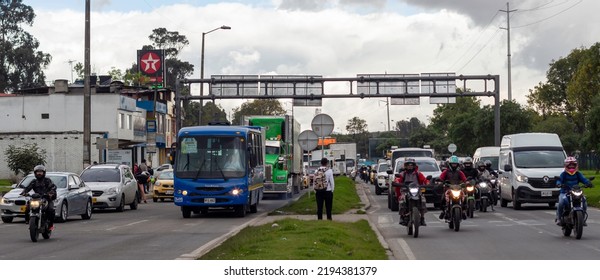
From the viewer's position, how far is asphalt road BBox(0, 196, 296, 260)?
17719 millimetres

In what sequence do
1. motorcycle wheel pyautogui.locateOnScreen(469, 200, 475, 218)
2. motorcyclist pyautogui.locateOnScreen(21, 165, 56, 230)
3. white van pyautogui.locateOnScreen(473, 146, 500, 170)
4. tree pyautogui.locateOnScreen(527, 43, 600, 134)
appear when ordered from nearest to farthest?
motorcyclist pyautogui.locateOnScreen(21, 165, 56, 230) → motorcycle wheel pyautogui.locateOnScreen(469, 200, 475, 218) → white van pyautogui.locateOnScreen(473, 146, 500, 170) → tree pyautogui.locateOnScreen(527, 43, 600, 134)

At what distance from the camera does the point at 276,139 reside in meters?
47.5

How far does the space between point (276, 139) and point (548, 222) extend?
74.4 feet

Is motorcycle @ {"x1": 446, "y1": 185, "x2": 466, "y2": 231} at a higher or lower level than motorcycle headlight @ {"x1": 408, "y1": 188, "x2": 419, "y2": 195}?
lower

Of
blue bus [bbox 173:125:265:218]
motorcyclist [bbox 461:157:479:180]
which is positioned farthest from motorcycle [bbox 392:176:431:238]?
blue bus [bbox 173:125:265:218]

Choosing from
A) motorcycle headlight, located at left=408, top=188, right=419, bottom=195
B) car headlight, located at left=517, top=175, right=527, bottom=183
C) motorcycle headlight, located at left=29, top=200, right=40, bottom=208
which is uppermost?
motorcycle headlight, located at left=408, top=188, right=419, bottom=195

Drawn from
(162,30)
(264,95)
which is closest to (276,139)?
(264,95)

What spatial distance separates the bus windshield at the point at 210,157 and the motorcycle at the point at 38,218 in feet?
32.2

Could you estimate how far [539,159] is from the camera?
34.7 metres

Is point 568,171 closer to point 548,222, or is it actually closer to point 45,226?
point 548,222

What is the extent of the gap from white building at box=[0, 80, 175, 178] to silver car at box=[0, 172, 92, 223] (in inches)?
1453

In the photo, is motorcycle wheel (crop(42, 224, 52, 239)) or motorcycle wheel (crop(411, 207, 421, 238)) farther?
motorcycle wheel (crop(42, 224, 52, 239))

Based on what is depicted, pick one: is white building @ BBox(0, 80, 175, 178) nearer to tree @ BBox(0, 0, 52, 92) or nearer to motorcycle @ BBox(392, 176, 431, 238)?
tree @ BBox(0, 0, 52, 92)
